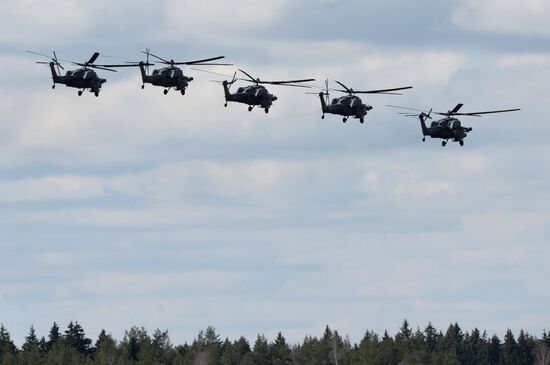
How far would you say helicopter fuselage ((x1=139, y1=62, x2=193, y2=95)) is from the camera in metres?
163

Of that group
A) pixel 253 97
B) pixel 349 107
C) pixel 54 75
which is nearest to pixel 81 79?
pixel 54 75

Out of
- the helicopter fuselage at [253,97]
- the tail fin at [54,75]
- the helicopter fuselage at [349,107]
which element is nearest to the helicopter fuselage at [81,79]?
the tail fin at [54,75]

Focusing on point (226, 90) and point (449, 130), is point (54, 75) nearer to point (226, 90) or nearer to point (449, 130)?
point (226, 90)

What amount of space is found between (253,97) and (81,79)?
14293mm

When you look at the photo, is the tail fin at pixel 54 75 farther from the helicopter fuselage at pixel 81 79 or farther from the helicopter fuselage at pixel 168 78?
the helicopter fuselage at pixel 168 78

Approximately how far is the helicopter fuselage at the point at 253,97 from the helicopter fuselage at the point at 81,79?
36.4 ft

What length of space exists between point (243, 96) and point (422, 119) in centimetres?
1835

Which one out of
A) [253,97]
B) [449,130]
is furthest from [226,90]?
[449,130]

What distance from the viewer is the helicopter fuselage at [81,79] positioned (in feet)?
539

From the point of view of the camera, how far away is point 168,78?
163 meters

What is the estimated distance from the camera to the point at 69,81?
164750 mm

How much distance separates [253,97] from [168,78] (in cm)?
791

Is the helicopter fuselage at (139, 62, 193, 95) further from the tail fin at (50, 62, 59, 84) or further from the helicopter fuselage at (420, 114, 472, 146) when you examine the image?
the helicopter fuselage at (420, 114, 472, 146)

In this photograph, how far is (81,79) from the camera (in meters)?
164
